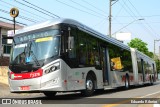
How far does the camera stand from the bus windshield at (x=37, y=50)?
524 inches

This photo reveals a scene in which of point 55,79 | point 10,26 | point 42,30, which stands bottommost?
point 55,79

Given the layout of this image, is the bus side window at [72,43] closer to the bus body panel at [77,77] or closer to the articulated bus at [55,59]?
the articulated bus at [55,59]

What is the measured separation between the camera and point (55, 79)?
1304cm

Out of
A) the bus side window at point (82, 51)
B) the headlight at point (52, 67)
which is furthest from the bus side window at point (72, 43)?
the headlight at point (52, 67)

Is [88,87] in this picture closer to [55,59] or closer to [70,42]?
[70,42]

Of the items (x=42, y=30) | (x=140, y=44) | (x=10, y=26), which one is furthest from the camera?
(x=140, y=44)

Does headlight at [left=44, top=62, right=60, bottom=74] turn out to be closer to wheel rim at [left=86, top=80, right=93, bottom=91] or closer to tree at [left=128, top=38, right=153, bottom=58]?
wheel rim at [left=86, top=80, right=93, bottom=91]

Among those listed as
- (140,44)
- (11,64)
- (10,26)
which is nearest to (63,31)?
(11,64)

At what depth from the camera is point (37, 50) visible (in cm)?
1358

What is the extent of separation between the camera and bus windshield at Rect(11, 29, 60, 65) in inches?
524

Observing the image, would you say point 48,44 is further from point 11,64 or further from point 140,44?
point 140,44

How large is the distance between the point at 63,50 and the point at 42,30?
1.34 metres

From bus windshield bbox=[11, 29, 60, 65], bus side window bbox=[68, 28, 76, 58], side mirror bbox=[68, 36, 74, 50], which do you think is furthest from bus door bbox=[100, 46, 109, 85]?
bus windshield bbox=[11, 29, 60, 65]

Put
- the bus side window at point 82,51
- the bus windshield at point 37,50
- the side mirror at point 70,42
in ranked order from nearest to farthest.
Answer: the bus windshield at point 37,50
the side mirror at point 70,42
the bus side window at point 82,51
